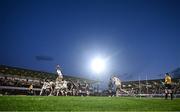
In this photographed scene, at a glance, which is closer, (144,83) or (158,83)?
(158,83)

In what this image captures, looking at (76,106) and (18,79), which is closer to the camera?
(76,106)

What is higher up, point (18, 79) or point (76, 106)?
point (18, 79)

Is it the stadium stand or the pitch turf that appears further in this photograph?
the stadium stand

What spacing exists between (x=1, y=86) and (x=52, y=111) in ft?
104

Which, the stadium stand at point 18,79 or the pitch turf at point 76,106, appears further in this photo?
the stadium stand at point 18,79

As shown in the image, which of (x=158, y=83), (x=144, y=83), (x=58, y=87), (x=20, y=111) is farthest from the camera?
(x=144, y=83)

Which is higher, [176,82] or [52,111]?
[176,82]

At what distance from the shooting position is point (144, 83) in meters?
58.9

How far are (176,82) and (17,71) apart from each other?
3178cm

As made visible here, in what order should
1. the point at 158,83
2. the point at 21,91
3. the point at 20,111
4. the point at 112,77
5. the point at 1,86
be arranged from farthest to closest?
1. the point at 158,83
2. the point at 21,91
3. the point at 1,86
4. the point at 112,77
5. the point at 20,111

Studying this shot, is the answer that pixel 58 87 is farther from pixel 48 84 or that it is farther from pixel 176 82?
pixel 176 82

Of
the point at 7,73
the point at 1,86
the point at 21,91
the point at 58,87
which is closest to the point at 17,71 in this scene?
the point at 7,73

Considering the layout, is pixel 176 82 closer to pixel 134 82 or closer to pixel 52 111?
pixel 134 82

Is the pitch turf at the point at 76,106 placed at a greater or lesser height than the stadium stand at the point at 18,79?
lesser
